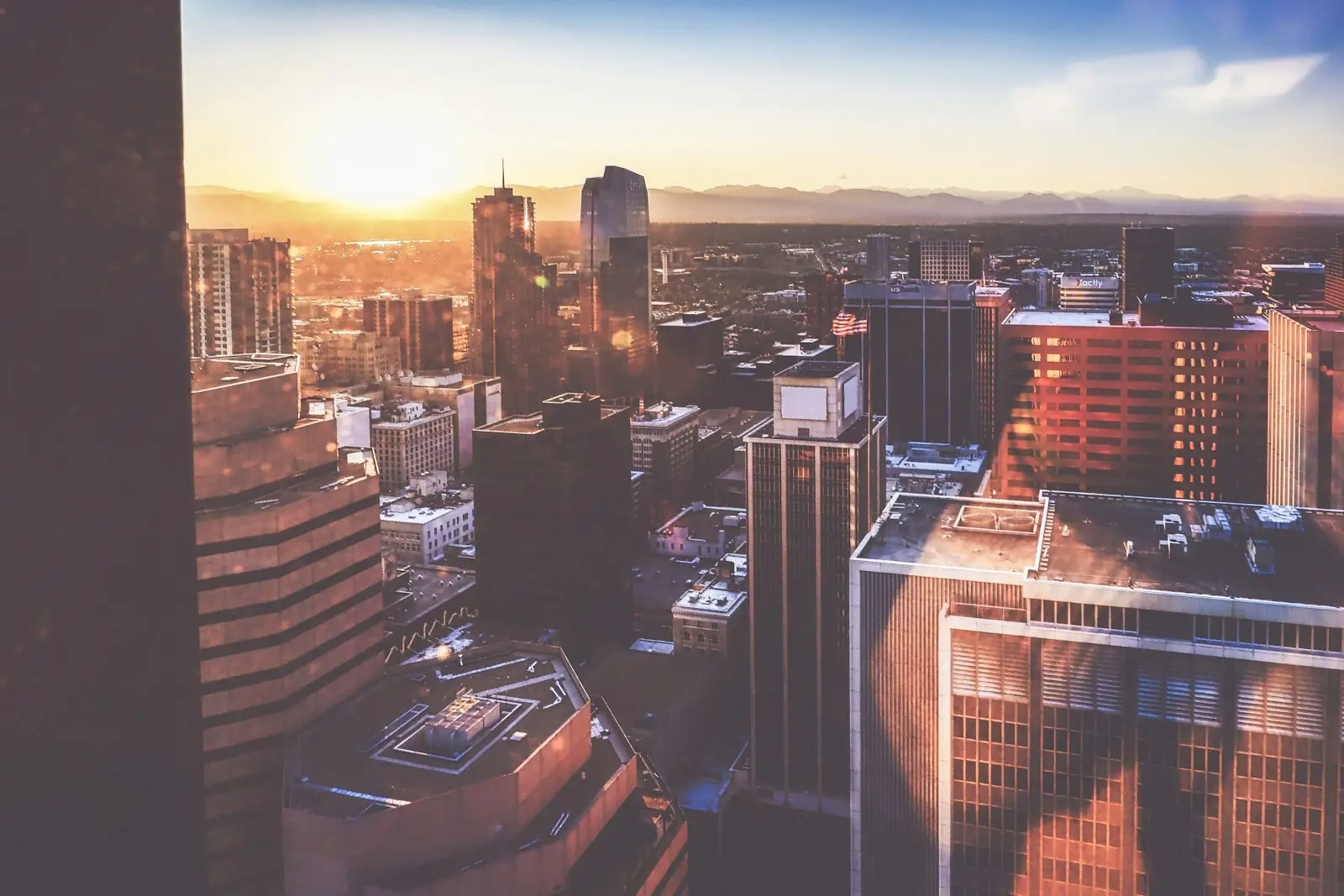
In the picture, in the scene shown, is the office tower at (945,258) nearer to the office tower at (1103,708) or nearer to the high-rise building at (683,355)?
the high-rise building at (683,355)

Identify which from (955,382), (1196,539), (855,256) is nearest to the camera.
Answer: (1196,539)

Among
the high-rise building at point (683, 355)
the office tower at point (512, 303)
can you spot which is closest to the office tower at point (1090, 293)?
the high-rise building at point (683, 355)

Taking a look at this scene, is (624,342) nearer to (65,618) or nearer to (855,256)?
(855,256)

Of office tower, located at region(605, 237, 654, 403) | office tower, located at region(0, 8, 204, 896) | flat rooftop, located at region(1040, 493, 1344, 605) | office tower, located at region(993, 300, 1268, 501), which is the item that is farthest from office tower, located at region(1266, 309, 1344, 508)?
office tower, located at region(605, 237, 654, 403)

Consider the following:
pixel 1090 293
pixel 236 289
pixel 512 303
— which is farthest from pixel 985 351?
pixel 512 303

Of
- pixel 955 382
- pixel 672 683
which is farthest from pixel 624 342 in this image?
pixel 672 683

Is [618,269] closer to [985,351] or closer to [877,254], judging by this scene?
[877,254]
